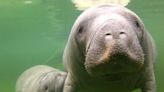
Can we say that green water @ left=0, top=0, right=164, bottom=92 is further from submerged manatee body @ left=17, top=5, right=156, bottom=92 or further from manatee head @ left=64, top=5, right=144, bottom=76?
manatee head @ left=64, top=5, right=144, bottom=76

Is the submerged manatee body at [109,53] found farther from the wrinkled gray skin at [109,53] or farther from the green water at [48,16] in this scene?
the green water at [48,16]

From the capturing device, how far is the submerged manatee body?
317 centimetres

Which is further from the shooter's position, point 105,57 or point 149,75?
point 149,75

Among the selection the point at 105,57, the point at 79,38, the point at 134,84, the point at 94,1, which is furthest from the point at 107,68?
the point at 94,1

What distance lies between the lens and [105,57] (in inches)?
124

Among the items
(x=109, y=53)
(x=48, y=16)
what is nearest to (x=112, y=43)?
(x=109, y=53)

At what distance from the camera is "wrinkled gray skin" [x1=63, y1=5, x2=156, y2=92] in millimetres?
3170

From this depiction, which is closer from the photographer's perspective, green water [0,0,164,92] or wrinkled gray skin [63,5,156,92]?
wrinkled gray skin [63,5,156,92]

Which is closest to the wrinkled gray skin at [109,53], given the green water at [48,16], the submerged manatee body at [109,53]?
the submerged manatee body at [109,53]

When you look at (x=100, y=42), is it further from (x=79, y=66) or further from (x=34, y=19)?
(x=34, y=19)

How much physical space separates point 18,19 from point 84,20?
18.4 meters

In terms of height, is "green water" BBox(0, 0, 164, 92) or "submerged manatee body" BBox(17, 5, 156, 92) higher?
"submerged manatee body" BBox(17, 5, 156, 92)

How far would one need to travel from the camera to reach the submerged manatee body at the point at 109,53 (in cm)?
317

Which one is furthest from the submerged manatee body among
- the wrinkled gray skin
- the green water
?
the green water
